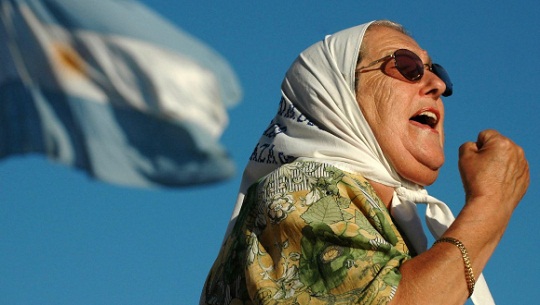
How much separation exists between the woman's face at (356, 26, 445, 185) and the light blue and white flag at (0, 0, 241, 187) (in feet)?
Result: 6.59

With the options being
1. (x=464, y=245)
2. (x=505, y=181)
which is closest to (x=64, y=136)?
(x=464, y=245)

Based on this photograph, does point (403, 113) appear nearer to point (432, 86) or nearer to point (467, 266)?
point (432, 86)

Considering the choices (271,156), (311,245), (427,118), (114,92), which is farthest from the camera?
(427,118)

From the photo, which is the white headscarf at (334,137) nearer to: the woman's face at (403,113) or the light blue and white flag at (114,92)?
the woman's face at (403,113)

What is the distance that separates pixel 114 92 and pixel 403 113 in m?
2.21

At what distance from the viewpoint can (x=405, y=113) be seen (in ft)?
19.3

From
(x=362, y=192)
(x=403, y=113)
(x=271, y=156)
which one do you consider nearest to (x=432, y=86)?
(x=403, y=113)

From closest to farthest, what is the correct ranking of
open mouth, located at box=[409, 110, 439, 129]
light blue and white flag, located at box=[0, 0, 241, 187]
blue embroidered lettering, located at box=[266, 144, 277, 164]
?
light blue and white flag, located at box=[0, 0, 241, 187] → blue embroidered lettering, located at box=[266, 144, 277, 164] → open mouth, located at box=[409, 110, 439, 129]

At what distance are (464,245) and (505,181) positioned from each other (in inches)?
21.9

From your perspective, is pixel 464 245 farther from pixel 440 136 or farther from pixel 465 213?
pixel 440 136

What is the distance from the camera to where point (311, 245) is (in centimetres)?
493

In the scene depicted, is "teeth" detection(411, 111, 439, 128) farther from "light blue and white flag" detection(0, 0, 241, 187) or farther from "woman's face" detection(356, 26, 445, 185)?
"light blue and white flag" detection(0, 0, 241, 187)

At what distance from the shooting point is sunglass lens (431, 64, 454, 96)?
Answer: 6.31 m

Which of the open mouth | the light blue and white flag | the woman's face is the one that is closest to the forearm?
the woman's face
